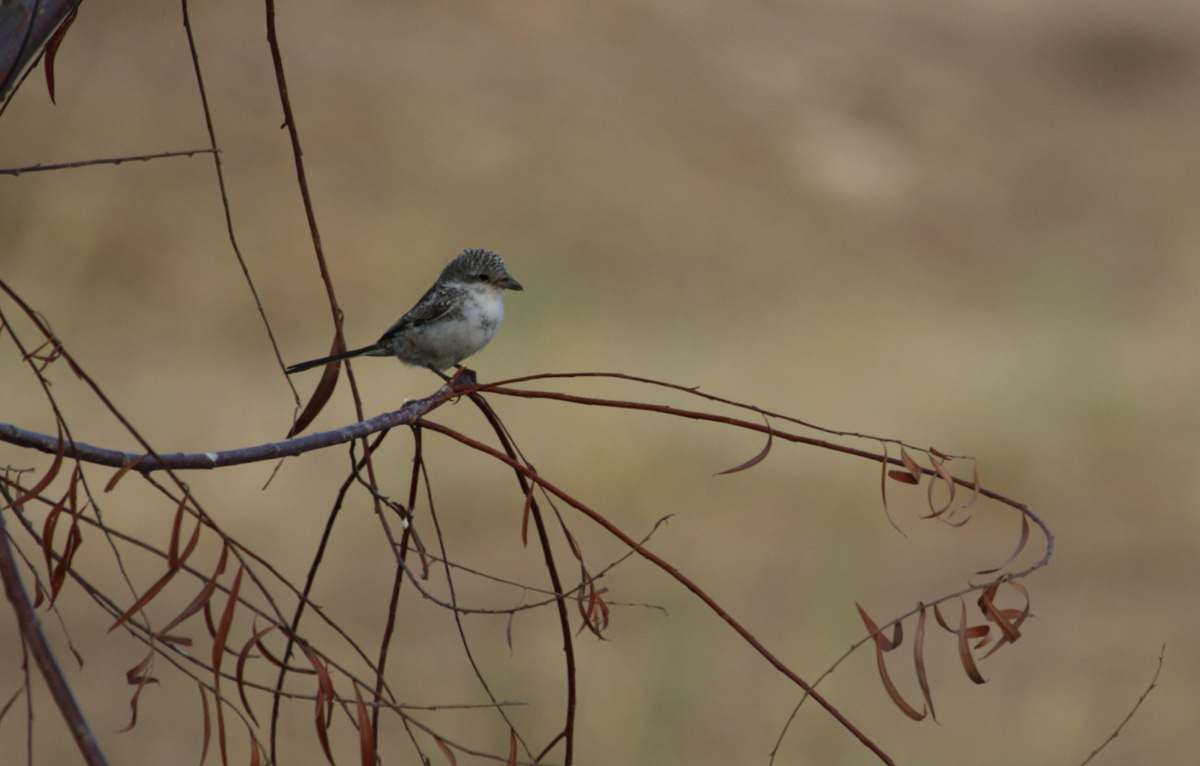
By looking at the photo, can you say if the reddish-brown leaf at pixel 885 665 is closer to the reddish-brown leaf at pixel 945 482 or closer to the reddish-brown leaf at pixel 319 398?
the reddish-brown leaf at pixel 945 482

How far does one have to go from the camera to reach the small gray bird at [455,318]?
3.52 m

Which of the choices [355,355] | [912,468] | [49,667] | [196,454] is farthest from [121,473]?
[355,355]

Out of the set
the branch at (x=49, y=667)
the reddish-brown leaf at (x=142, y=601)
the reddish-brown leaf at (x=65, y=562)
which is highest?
the reddish-brown leaf at (x=65, y=562)

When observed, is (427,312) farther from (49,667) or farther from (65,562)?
(49,667)

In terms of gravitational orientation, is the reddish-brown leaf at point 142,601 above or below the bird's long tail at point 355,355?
below

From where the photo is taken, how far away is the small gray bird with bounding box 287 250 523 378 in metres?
3.52

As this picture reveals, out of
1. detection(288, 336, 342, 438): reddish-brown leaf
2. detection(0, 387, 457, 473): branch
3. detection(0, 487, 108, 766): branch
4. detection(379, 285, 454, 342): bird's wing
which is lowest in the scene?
detection(0, 487, 108, 766): branch

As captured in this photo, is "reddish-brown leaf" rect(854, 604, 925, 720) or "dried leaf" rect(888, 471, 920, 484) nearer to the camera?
"reddish-brown leaf" rect(854, 604, 925, 720)

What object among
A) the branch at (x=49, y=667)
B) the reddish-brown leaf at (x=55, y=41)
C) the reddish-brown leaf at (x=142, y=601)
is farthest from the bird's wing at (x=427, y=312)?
the branch at (x=49, y=667)

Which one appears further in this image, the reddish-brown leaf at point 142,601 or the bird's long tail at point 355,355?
the bird's long tail at point 355,355

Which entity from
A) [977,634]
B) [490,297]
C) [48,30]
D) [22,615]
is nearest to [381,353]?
[490,297]

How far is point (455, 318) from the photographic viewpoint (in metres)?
3.53

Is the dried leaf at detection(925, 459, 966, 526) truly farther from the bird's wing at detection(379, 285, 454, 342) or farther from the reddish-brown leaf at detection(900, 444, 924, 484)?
the bird's wing at detection(379, 285, 454, 342)

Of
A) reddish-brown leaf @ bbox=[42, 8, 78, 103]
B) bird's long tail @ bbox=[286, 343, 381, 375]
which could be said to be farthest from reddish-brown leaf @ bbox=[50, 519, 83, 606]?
bird's long tail @ bbox=[286, 343, 381, 375]
